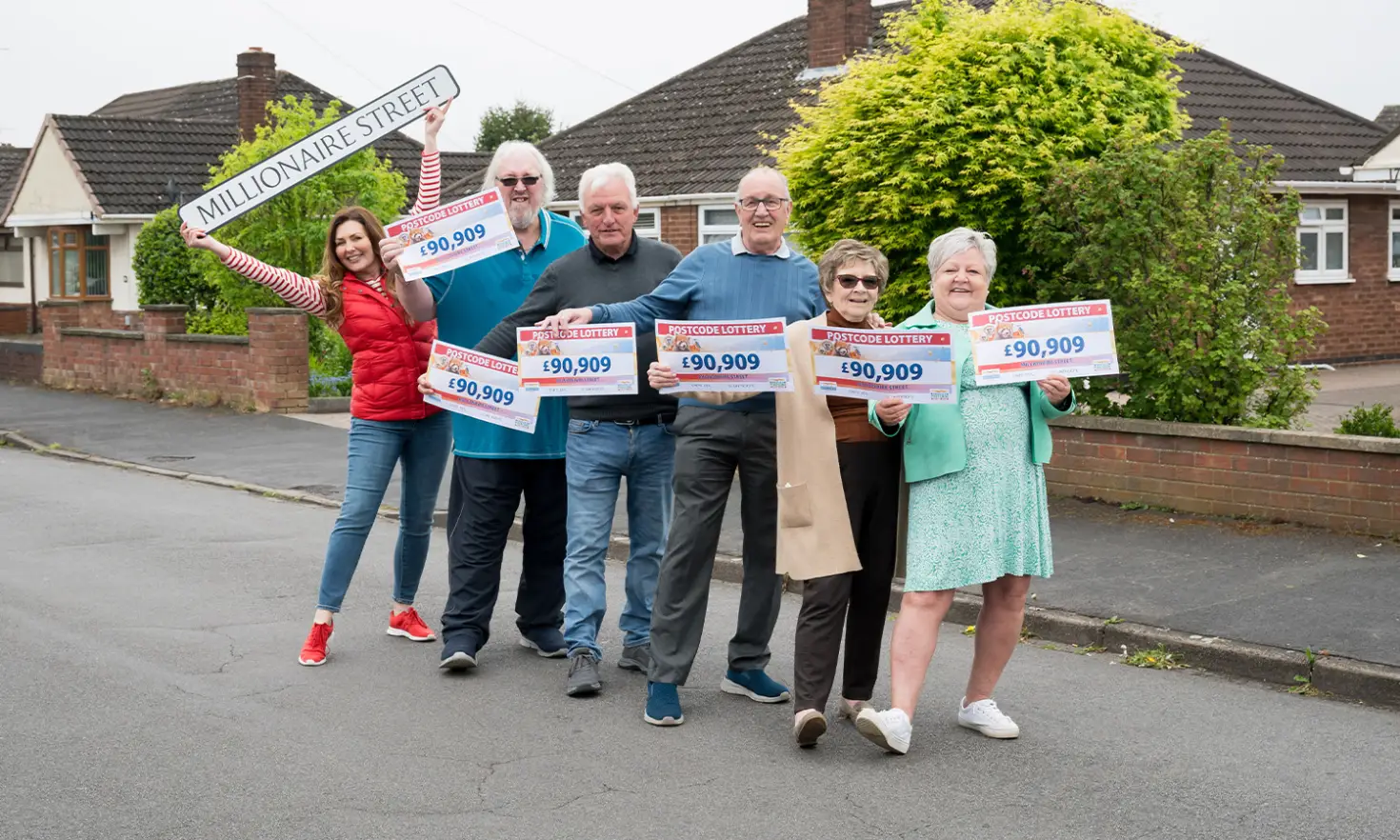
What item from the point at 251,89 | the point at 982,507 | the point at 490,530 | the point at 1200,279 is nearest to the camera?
the point at 982,507

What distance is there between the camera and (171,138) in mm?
36781

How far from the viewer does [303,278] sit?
7270 mm

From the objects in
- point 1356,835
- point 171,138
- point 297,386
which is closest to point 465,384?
point 1356,835

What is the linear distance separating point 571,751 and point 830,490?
1.31 m

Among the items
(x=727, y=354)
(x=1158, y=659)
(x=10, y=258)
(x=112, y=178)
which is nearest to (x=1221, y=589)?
(x=1158, y=659)

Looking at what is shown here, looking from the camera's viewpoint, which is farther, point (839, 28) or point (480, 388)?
point (839, 28)

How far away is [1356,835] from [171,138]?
3571 cm

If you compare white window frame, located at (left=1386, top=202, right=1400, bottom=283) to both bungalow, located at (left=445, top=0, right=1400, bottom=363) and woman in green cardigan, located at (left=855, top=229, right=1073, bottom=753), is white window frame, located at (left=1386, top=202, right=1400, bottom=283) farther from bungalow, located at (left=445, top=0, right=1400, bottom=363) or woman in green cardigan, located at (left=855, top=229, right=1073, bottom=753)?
woman in green cardigan, located at (left=855, top=229, right=1073, bottom=753)

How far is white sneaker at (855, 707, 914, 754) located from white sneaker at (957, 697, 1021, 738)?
0.43 m

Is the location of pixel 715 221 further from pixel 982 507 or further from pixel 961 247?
pixel 982 507

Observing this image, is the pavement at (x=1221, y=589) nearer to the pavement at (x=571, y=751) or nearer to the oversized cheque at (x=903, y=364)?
the pavement at (x=571, y=751)

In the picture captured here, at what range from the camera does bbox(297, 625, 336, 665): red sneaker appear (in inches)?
280

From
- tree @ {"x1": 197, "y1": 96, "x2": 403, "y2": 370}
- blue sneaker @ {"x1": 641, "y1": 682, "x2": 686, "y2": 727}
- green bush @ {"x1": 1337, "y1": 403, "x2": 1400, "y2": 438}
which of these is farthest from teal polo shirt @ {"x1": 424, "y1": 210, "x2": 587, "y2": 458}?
tree @ {"x1": 197, "y1": 96, "x2": 403, "y2": 370}

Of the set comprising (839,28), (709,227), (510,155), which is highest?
(839,28)
